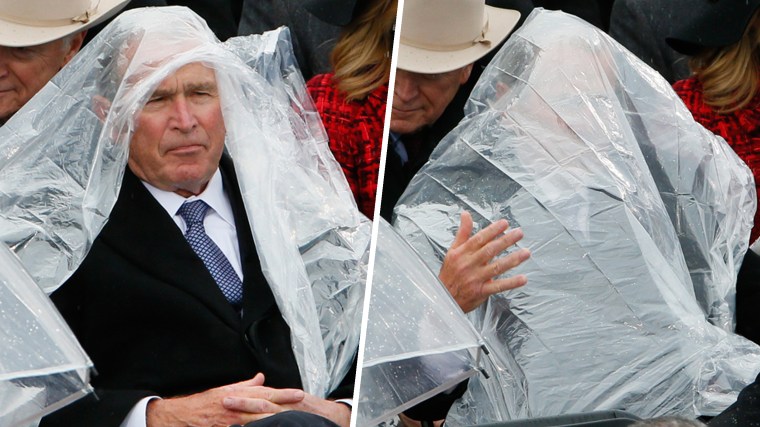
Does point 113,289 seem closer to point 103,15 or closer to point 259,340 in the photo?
point 259,340

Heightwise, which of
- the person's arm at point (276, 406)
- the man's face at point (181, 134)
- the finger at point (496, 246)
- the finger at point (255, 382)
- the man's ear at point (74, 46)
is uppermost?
the man's ear at point (74, 46)

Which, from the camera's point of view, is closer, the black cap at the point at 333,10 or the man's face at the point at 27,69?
the man's face at the point at 27,69

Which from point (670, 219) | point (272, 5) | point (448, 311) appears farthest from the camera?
point (272, 5)

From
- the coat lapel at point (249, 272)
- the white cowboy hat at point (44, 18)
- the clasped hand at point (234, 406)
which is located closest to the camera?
the white cowboy hat at point (44, 18)

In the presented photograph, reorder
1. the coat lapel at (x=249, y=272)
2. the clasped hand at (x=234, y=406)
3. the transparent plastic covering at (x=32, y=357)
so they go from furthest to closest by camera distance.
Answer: the coat lapel at (x=249, y=272), the clasped hand at (x=234, y=406), the transparent plastic covering at (x=32, y=357)

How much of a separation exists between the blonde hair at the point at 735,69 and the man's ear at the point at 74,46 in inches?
37.6

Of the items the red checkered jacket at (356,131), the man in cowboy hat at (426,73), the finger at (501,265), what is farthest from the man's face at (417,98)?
the finger at (501,265)

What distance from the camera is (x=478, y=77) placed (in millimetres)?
2428

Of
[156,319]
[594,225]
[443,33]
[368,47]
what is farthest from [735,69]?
[156,319]

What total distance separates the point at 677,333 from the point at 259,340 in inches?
25.8

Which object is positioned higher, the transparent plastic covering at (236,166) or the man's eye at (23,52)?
the man's eye at (23,52)

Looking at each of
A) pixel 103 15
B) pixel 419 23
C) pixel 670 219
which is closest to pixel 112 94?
pixel 103 15

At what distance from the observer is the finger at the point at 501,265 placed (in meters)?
2.33

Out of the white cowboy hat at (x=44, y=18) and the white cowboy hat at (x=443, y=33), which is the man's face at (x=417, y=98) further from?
the white cowboy hat at (x=44, y=18)
